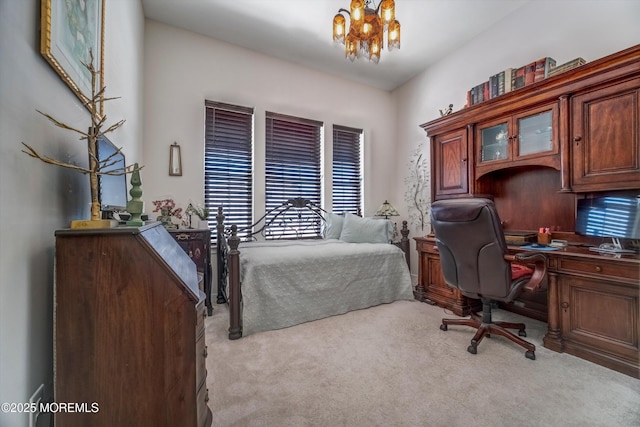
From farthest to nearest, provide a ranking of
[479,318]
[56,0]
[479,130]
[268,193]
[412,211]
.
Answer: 1. [412,211]
2. [268,193]
3. [479,130]
4. [479,318]
5. [56,0]

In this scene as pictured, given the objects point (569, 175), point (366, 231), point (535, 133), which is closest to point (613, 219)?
point (569, 175)

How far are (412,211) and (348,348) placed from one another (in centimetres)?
260

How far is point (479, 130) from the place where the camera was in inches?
108

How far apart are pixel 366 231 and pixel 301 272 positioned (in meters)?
1.19

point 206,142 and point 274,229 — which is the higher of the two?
point 206,142

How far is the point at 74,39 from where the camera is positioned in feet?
3.66

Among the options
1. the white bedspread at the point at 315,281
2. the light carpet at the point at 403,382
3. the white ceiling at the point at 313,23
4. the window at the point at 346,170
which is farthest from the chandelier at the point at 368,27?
the light carpet at the point at 403,382

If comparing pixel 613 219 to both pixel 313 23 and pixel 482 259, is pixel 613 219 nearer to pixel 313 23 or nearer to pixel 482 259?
pixel 482 259

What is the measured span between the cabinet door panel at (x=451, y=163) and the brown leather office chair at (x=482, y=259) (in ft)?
3.51

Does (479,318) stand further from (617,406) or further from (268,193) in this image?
(268,193)

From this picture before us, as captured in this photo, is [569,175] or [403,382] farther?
[569,175]

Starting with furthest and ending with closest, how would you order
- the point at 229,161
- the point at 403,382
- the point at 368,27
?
the point at 229,161, the point at 368,27, the point at 403,382

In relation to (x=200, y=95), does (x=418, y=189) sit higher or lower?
lower

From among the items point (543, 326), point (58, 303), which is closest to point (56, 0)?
point (58, 303)
